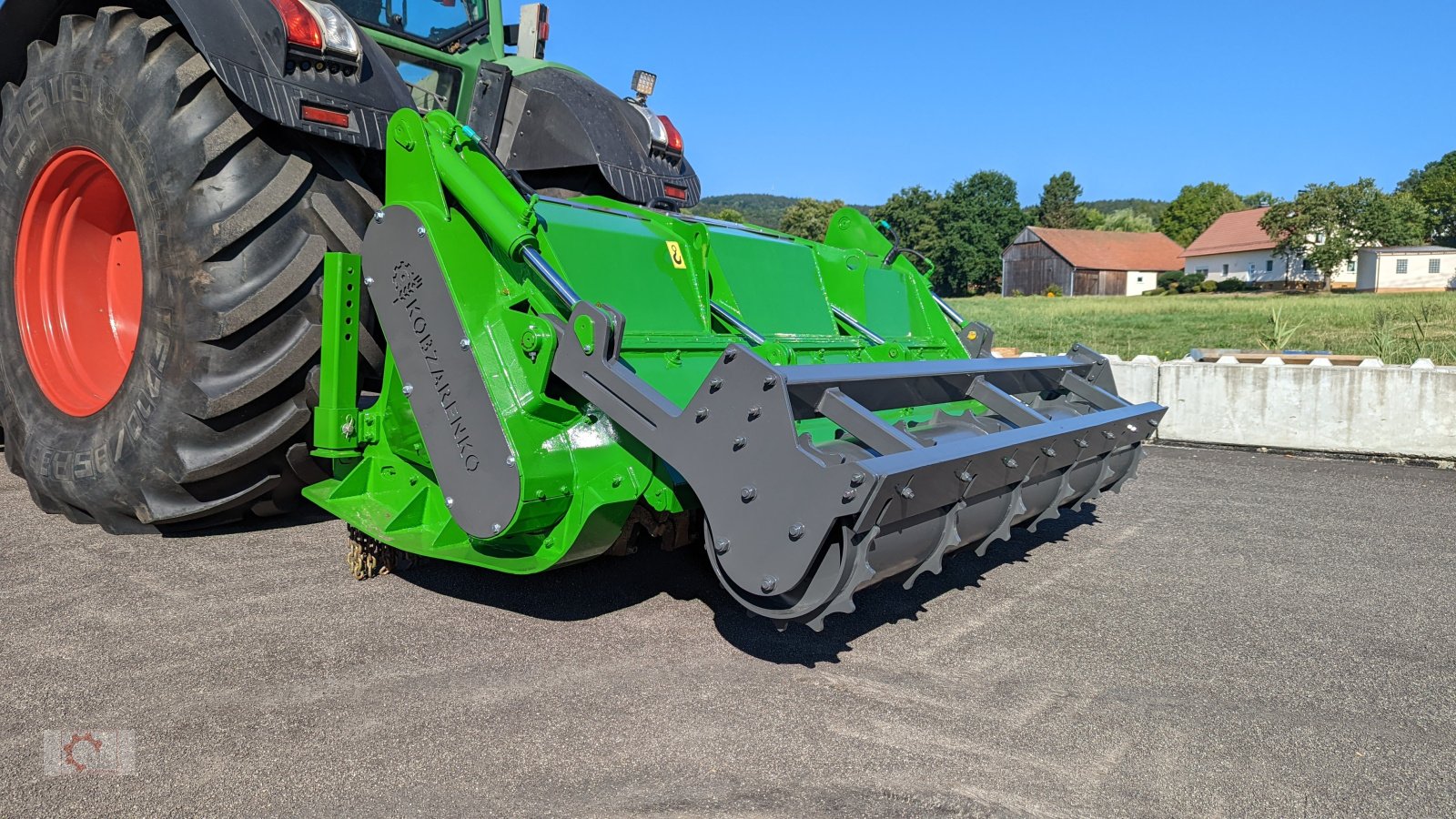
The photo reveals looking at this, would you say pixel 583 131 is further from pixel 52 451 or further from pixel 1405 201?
pixel 1405 201

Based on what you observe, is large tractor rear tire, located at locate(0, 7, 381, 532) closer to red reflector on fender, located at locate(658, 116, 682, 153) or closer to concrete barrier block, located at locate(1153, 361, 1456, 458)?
red reflector on fender, located at locate(658, 116, 682, 153)

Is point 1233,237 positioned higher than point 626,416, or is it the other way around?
point 1233,237

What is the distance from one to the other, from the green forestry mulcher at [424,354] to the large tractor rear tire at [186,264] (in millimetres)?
12

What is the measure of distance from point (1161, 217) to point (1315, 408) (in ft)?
334

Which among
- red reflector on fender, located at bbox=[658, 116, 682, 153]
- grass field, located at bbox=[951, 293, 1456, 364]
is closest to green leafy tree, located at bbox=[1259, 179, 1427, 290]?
grass field, located at bbox=[951, 293, 1456, 364]

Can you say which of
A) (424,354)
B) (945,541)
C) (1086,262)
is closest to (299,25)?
(424,354)

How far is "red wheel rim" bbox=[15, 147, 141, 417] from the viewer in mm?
4309

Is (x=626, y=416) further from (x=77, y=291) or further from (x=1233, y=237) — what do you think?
(x=1233, y=237)

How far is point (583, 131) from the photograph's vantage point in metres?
4.96

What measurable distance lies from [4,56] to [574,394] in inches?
140

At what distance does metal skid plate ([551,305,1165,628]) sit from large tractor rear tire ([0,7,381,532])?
4.06 ft

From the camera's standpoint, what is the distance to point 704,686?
2768 mm

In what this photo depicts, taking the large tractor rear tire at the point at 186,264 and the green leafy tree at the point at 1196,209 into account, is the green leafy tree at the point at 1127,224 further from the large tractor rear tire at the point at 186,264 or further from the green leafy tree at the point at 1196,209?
the large tractor rear tire at the point at 186,264

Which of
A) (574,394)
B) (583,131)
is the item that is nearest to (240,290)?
(574,394)
